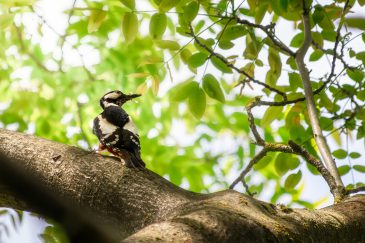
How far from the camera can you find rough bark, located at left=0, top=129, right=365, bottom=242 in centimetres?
139

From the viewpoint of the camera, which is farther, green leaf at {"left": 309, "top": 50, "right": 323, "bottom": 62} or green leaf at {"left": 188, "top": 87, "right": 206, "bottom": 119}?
green leaf at {"left": 309, "top": 50, "right": 323, "bottom": 62}

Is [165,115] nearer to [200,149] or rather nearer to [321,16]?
[200,149]

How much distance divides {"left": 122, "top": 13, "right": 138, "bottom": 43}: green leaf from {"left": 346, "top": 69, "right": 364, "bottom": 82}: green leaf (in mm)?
1246

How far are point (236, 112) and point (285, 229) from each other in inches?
152

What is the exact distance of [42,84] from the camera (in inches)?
223

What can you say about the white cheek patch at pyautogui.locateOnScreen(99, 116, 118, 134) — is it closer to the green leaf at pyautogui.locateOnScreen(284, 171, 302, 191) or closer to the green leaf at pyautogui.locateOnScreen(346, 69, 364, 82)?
the green leaf at pyautogui.locateOnScreen(284, 171, 302, 191)

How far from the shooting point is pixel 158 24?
2.66 meters

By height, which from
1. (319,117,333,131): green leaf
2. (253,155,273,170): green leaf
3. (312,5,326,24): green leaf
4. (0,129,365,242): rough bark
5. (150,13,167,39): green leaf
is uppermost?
(312,5,326,24): green leaf

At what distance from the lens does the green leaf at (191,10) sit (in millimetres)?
2438

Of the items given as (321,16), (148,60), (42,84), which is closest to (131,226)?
(148,60)

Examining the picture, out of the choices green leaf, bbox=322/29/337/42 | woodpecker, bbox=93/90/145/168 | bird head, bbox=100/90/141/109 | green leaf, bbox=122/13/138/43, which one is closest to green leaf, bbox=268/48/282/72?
A: green leaf, bbox=322/29/337/42

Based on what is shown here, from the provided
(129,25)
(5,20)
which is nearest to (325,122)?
(129,25)

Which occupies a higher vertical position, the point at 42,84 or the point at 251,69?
the point at 42,84

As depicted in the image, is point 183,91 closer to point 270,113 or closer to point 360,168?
point 270,113
